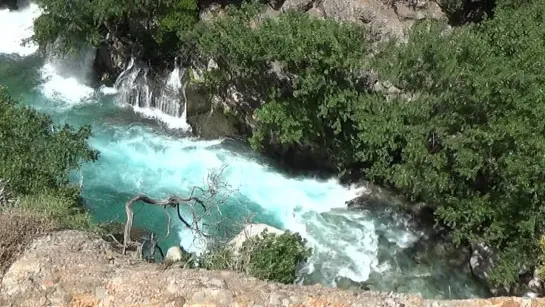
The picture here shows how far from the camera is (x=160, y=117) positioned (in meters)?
28.0

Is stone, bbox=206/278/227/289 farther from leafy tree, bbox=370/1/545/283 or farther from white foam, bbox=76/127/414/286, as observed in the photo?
white foam, bbox=76/127/414/286

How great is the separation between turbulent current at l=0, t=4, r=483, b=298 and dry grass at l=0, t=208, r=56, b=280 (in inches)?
195

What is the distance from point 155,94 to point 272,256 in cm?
1469

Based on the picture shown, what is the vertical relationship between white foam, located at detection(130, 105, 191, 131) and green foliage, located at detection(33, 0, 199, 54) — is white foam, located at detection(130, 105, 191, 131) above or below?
below

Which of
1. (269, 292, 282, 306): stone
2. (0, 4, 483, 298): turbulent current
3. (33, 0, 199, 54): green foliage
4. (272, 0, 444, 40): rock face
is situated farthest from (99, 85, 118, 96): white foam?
(269, 292, 282, 306): stone

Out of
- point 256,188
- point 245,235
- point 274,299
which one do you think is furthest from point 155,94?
point 274,299

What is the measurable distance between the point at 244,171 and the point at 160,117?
16.3 feet

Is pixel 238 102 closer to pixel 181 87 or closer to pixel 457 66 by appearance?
pixel 181 87

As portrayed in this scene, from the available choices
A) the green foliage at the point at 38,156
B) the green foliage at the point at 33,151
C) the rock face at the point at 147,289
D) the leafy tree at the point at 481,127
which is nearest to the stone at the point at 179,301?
the rock face at the point at 147,289

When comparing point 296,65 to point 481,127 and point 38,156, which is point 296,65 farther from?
point 38,156

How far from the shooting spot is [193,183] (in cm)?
2458

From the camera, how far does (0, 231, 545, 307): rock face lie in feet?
36.8

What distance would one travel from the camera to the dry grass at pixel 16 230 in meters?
12.3

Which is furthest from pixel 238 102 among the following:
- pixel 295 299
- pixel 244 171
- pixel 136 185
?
pixel 295 299
